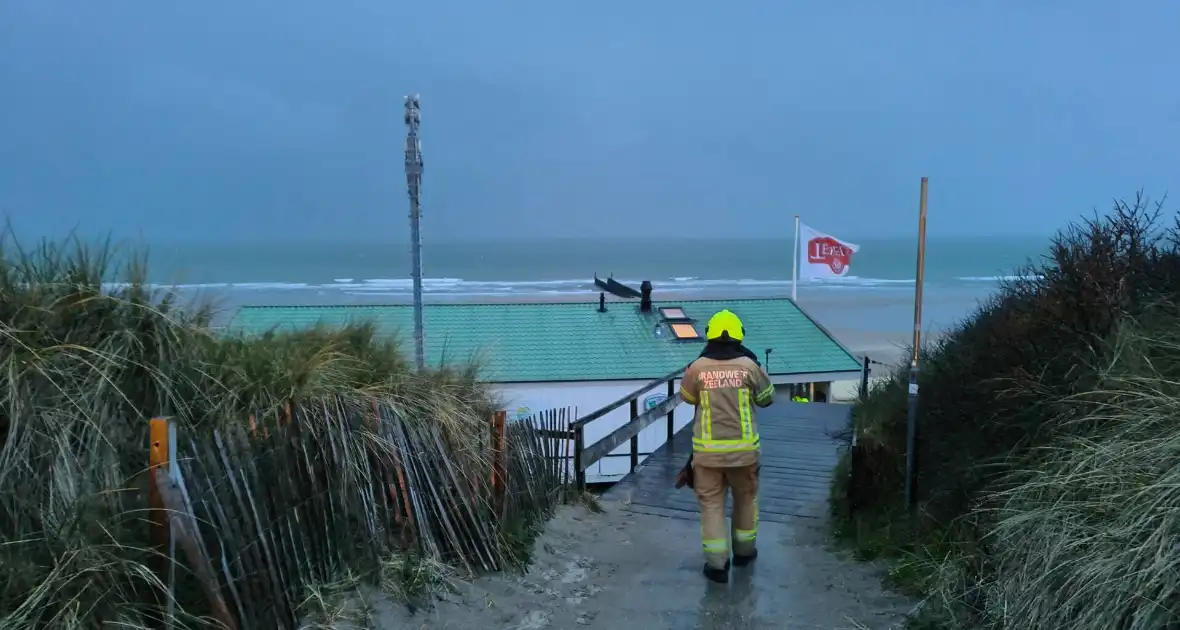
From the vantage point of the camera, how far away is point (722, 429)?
5547mm

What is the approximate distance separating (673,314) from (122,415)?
17112 mm

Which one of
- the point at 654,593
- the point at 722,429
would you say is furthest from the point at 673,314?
the point at 654,593

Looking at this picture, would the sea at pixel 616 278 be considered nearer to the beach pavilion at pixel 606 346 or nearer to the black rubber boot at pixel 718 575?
the beach pavilion at pixel 606 346

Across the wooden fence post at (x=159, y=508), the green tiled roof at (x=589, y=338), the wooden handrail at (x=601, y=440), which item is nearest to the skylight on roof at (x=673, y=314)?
the green tiled roof at (x=589, y=338)

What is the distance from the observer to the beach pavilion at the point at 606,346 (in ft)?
55.1

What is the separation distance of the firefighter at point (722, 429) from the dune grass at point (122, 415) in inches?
56.4

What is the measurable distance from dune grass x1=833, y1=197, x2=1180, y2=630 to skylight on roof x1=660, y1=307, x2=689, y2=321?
43.7ft

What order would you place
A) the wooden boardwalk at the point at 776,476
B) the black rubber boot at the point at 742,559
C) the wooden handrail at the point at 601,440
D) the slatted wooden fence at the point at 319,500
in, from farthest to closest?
the wooden boardwalk at the point at 776,476
the wooden handrail at the point at 601,440
the black rubber boot at the point at 742,559
the slatted wooden fence at the point at 319,500

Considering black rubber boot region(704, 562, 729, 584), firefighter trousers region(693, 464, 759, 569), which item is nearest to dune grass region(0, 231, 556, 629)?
firefighter trousers region(693, 464, 759, 569)

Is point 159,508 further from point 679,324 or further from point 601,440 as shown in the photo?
point 679,324

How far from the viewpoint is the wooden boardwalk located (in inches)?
302

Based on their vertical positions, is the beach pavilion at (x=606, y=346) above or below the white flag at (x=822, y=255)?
below

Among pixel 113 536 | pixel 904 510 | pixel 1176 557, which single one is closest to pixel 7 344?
pixel 113 536

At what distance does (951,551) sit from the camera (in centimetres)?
463
